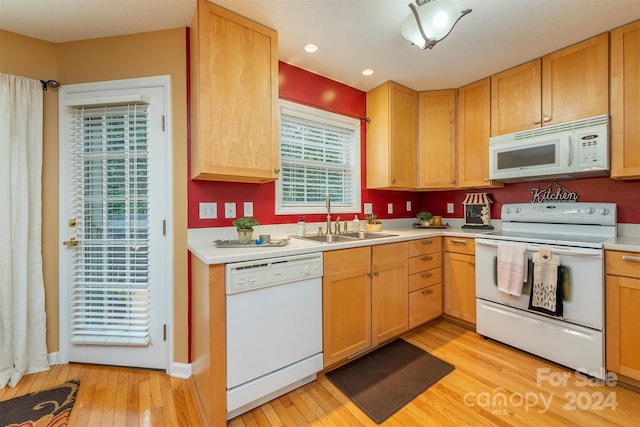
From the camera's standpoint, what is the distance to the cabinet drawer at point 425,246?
91.6 inches

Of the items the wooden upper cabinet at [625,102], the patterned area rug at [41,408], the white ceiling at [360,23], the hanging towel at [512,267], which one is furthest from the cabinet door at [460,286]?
the patterned area rug at [41,408]

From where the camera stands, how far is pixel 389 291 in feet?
7.04

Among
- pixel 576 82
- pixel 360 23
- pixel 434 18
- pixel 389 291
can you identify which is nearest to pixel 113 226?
pixel 389 291

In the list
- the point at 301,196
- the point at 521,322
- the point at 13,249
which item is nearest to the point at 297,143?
the point at 301,196

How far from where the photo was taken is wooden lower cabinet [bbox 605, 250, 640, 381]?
1.62 m

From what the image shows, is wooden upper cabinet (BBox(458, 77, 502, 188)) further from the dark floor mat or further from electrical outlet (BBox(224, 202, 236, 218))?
electrical outlet (BBox(224, 202, 236, 218))

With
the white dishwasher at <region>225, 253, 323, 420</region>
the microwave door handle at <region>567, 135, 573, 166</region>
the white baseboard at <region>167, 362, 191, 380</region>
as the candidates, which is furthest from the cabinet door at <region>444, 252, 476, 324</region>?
the white baseboard at <region>167, 362, 191, 380</region>

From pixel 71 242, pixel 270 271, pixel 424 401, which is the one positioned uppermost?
pixel 71 242

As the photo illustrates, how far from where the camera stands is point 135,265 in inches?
74.8

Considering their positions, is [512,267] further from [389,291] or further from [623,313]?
[389,291]

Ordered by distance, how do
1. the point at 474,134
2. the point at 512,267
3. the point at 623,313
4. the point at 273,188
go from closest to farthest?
1. the point at 623,313
2. the point at 512,267
3. the point at 273,188
4. the point at 474,134

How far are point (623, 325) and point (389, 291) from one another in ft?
4.68

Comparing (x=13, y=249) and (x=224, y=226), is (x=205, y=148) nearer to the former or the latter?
(x=224, y=226)

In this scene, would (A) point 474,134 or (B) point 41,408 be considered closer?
(B) point 41,408
